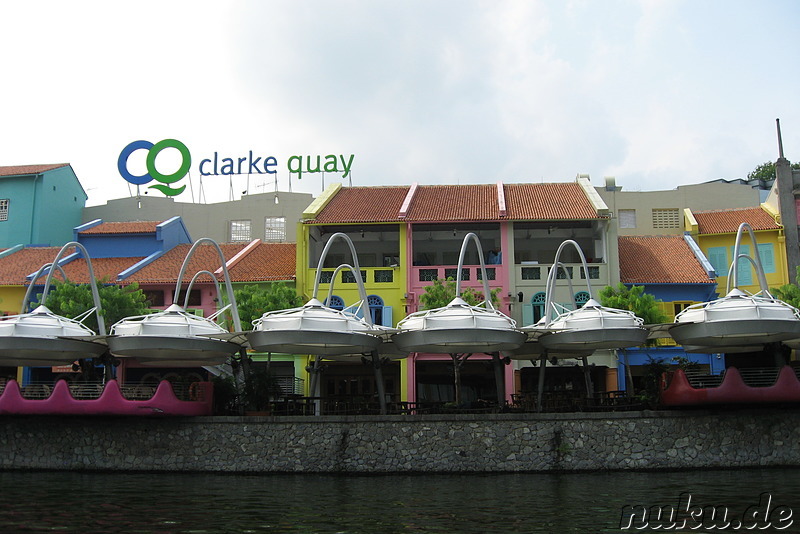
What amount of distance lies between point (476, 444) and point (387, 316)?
17.1 m

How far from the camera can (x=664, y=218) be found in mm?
55344

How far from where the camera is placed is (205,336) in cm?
2961

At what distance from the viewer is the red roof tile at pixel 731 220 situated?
47875 mm

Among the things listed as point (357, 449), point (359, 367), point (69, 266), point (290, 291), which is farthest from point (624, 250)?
point (69, 266)

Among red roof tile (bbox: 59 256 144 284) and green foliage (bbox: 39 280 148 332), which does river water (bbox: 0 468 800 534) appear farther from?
red roof tile (bbox: 59 256 144 284)

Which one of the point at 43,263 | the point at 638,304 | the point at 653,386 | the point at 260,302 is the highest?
the point at 43,263

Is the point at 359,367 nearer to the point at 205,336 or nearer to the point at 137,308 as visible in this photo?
the point at 137,308

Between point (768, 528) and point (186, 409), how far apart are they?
19691 millimetres

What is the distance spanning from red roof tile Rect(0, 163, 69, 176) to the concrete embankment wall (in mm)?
29736

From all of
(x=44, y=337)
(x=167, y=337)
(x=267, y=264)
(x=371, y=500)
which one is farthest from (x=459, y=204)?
(x=371, y=500)

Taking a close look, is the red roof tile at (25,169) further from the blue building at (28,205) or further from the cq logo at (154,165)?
the cq logo at (154,165)

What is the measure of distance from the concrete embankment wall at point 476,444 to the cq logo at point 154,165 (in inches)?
1266

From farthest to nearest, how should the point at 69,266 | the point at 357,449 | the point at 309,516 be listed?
the point at 69,266 < the point at 357,449 < the point at 309,516

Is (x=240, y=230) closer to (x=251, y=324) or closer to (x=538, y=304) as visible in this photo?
(x=251, y=324)
